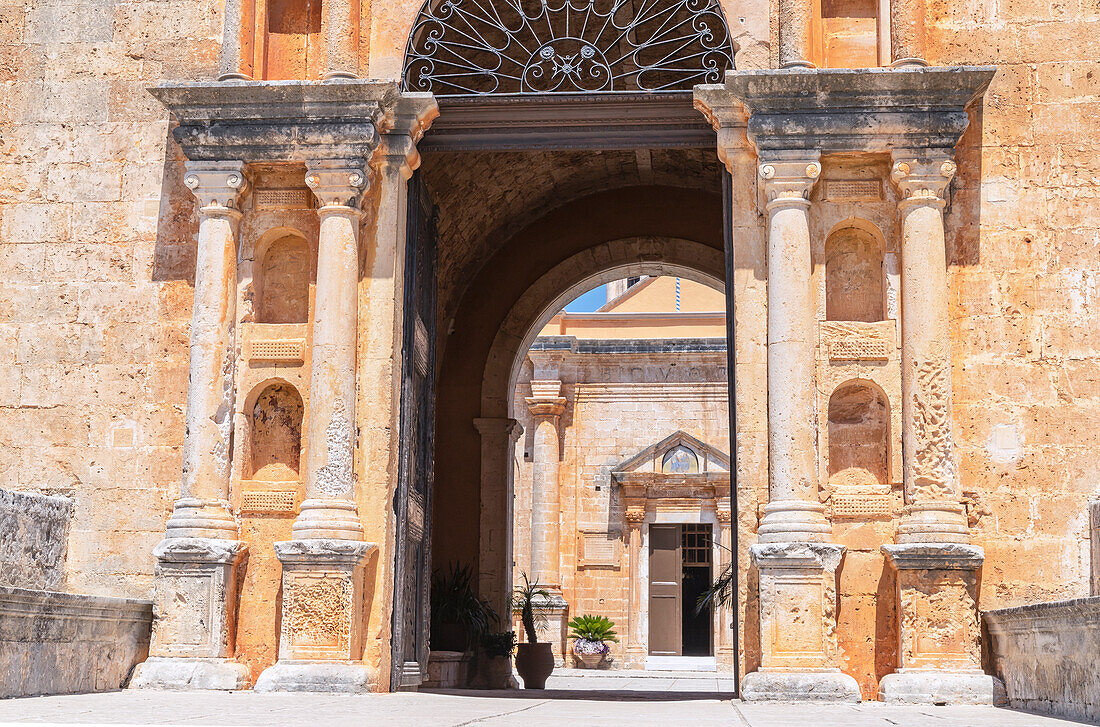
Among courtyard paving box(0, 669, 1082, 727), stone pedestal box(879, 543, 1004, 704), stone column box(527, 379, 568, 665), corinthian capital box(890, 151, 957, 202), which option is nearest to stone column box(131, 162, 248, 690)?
courtyard paving box(0, 669, 1082, 727)

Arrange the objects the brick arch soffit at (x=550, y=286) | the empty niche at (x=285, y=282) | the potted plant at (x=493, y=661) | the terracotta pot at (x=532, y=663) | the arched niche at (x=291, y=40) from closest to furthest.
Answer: the empty niche at (x=285, y=282) < the arched niche at (x=291, y=40) < the potted plant at (x=493, y=661) < the brick arch soffit at (x=550, y=286) < the terracotta pot at (x=532, y=663)

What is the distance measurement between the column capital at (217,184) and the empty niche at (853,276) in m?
3.95

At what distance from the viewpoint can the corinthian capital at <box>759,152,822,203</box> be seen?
8.52m

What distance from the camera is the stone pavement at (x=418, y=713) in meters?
5.49

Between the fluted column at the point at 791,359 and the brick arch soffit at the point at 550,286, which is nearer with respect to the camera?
the fluted column at the point at 791,359

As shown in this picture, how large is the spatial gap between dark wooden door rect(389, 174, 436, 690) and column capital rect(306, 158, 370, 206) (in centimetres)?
66

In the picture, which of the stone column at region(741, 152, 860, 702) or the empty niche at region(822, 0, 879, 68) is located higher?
the empty niche at region(822, 0, 879, 68)

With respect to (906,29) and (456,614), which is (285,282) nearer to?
(906,29)

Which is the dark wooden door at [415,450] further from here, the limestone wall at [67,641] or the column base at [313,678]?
the limestone wall at [67,641]

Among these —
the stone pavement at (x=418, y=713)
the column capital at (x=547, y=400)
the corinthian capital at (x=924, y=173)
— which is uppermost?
the column capital at (x=547, y=400)

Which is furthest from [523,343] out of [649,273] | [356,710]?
[356,710]

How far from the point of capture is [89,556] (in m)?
8.86

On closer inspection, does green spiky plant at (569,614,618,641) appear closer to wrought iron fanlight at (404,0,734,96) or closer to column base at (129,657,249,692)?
wrought iron fanlight at (404,0,734,96)

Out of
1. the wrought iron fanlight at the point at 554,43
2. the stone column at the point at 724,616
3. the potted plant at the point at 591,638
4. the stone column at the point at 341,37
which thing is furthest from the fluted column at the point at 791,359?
the potted plant at the point at 591,638
